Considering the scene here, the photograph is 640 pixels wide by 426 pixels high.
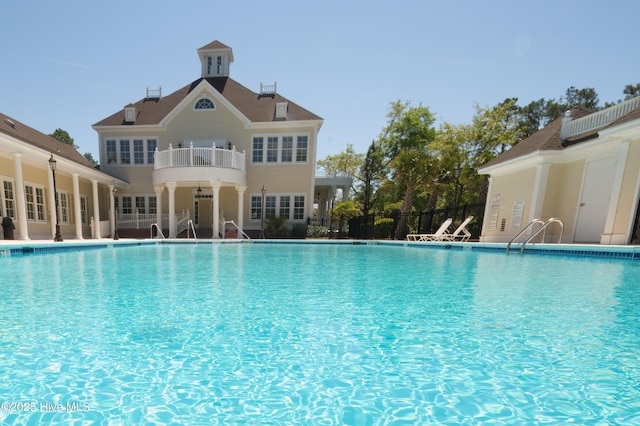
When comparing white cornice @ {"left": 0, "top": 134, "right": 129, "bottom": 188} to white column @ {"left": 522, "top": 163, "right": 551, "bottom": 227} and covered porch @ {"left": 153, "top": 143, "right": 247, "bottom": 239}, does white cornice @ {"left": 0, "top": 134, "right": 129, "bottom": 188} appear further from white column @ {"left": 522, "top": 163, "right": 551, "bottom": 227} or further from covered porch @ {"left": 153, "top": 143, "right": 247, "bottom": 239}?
white column @ {"left": 522, "top": 163, "right": 551, "bottom": 227}

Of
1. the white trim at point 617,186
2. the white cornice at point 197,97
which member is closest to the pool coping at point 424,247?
the white trim at point 617,186

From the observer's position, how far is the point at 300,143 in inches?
752

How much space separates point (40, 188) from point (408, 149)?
23198mm

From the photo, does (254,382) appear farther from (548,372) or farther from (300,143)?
(300,143)

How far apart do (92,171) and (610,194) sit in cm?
2451

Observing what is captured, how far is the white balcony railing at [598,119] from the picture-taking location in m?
10.7

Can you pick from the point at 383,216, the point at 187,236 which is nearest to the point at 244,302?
the point at 187,236

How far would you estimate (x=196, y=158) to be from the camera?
16.8m

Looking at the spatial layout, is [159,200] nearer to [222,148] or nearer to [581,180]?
[222,148]

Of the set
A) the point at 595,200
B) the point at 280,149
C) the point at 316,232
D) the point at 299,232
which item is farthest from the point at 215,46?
the point at 595,200

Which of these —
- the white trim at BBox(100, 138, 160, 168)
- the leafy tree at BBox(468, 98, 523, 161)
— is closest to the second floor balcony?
the white trim at BBox(100, 138, 160, 168)

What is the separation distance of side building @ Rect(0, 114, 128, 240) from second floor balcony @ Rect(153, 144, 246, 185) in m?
3.77

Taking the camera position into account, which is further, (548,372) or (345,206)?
(345,206)

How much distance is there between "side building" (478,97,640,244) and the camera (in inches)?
372
